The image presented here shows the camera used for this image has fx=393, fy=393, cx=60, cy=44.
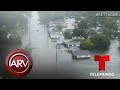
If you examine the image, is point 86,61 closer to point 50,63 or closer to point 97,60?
point 97,60

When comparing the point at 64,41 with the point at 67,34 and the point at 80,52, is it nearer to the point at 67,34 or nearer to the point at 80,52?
the point at 67,34

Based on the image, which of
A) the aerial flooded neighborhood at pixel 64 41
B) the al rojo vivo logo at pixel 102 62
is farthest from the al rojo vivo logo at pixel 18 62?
the al rojo vivo logo at pixel 102 62

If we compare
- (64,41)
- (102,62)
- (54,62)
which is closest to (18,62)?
(54,62)

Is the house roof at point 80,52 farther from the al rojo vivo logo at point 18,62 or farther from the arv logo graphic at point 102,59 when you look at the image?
the al rojo vivo logo at point 18,62

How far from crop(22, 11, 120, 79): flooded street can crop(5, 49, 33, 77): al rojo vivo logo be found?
84 mm

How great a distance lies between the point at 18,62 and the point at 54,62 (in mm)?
432

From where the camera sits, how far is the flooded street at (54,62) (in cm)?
468

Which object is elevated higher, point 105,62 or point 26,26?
point 26,26

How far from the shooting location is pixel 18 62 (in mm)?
4633

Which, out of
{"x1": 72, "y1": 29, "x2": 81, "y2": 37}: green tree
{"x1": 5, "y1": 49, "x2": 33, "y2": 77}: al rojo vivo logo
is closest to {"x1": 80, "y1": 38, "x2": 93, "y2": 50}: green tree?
{"x1": 72, "y1": 29, "x2": 81, "y2": 37}: green tree
